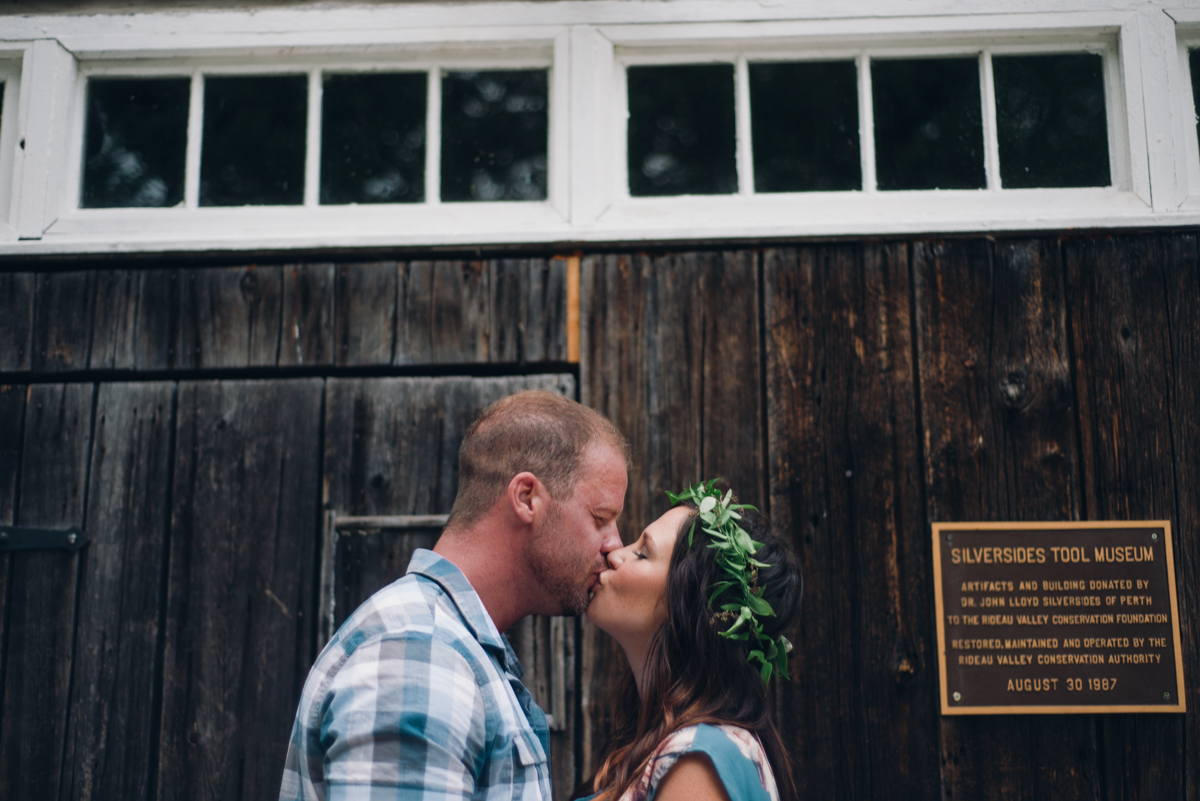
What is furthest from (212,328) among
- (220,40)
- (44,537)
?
(220,40)

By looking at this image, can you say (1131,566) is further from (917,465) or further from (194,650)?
(194,650)

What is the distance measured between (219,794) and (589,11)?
298 cm

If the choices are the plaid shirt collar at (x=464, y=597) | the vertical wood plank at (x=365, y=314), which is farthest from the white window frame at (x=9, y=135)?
the plaid shirt collar at (x=464, y=597)

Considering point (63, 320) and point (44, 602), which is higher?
point (63, 320)

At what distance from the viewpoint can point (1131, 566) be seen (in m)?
2.44

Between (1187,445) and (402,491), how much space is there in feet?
8.70

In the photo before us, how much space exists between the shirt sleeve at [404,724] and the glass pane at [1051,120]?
257cm

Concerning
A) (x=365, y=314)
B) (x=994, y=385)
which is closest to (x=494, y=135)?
(x=365, y=314)

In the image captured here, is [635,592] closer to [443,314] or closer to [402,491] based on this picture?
[402,491]

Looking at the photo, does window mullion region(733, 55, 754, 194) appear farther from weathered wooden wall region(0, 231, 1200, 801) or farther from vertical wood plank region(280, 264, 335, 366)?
vertical wood plank region(280, 264, 335, 366)

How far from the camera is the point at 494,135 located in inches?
113

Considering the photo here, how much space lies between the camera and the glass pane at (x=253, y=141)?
2.87 m

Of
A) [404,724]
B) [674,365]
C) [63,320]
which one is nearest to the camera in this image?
[404,724]

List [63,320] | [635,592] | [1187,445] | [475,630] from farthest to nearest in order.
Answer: [63,320] → [1187,445] → [635,592] → [475,630]
